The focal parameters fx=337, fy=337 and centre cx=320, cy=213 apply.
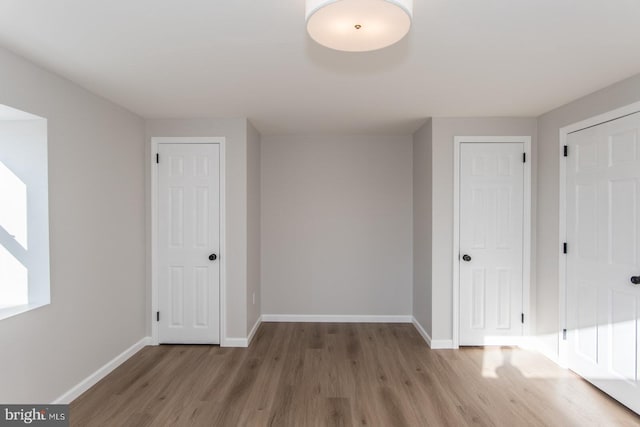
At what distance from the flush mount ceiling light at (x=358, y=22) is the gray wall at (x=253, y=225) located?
2410mm

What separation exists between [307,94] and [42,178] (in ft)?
6.78

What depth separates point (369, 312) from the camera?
4.50 metres

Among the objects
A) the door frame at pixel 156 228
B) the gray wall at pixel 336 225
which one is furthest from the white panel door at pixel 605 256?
the door frame at pixel 156 228

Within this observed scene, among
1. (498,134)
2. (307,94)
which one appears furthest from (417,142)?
(307,94)

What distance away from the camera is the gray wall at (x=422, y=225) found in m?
3.71

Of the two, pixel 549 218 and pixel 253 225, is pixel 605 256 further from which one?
pixel 253 225

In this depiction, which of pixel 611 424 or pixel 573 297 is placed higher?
pixel 573 297

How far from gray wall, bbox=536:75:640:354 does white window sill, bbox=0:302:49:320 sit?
4345 mm

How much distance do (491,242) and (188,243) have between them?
328 cm

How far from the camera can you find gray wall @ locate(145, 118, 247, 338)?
3646 mm

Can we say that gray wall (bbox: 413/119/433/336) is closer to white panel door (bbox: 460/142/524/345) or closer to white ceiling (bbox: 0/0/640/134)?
white panel door (bbox: 460/142/524/345)

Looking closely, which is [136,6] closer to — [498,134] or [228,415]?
[228,415]

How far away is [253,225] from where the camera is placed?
4062 mm

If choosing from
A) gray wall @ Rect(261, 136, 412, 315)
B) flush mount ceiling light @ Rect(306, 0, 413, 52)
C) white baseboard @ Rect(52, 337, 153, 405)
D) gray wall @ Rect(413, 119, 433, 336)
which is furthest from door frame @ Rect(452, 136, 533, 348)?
white baseboard @ Rect(52, 337, 153, 405)
